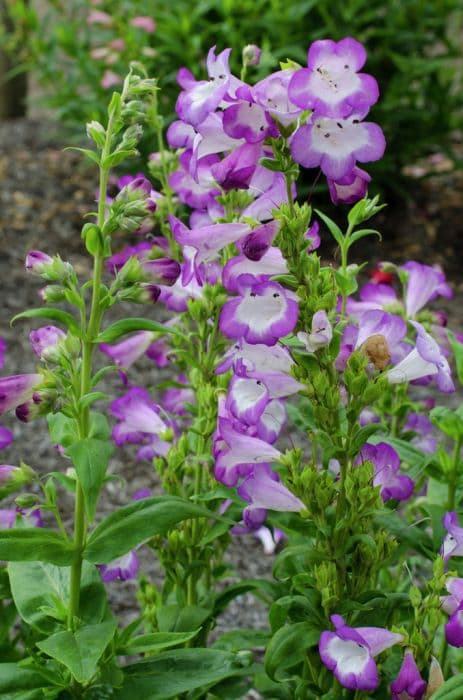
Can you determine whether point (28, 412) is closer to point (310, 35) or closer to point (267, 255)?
point (267, 255)

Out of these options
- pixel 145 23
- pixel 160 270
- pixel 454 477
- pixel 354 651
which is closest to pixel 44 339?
pixel 160 270

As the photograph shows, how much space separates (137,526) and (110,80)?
159 inches

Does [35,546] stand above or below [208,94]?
below

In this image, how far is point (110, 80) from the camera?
17.5ft

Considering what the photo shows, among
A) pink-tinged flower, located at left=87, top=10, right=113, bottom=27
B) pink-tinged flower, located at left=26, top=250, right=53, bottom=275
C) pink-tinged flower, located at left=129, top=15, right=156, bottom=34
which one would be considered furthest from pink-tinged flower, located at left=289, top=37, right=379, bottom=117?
Result: pink-tinged flower, located at left=87, top=10, right=113, bottom=27

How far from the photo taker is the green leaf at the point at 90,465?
160cm

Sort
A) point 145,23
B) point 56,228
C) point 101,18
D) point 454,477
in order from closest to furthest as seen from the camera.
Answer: point 454,477 < point 145,23 < point 101,18 < point 56,228

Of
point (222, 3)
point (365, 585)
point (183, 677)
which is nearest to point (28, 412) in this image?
point (183, 677)

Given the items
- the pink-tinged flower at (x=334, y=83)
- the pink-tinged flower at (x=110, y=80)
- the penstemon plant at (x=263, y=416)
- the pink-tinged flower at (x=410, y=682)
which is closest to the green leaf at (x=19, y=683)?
the penstemon plant at (x=263, y=416)

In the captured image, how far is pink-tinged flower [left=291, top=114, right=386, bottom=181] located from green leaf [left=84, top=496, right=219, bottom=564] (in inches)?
22.7

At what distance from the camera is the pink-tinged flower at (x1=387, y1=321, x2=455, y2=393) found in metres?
1.63

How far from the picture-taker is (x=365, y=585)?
1.81 m

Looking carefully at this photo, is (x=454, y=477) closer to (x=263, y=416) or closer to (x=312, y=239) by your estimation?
(x=263, y=416)

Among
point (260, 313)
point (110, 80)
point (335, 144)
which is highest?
point (335, 144)
